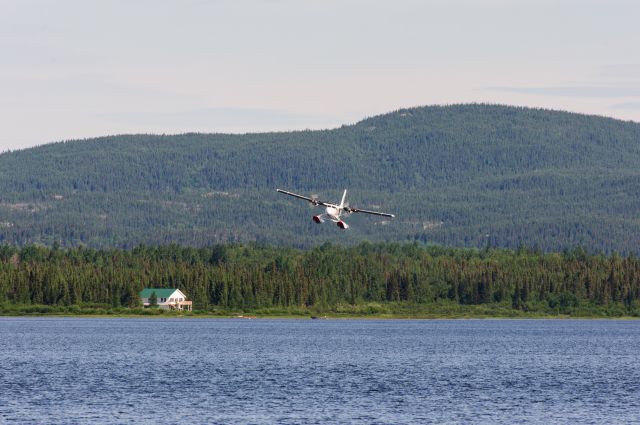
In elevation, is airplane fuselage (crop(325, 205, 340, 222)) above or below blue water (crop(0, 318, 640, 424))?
above

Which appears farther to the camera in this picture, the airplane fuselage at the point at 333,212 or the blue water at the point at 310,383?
the airplane fuselage at the point at 333,212

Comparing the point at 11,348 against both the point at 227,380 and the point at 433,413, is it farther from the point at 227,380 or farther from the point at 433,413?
the point at 433,413

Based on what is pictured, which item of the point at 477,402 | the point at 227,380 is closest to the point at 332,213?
the point at 227,380

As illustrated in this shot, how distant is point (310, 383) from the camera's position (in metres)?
118

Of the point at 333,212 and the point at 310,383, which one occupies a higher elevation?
the point at 333,212

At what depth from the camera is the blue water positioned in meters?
95.1

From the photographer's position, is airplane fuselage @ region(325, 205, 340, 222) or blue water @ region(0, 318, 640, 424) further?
airplane fuselage @ region(325, 205, 340, 222)

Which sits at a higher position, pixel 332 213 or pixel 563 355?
pixel 332 213

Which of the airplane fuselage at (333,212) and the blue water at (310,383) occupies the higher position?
the airplane fuselage at (333,212)

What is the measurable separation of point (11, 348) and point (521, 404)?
8008cm

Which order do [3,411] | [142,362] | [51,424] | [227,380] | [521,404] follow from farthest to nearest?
[142,362] → [227,380] → [521,404] → [3,411] → [51,424]

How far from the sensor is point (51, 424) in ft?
286

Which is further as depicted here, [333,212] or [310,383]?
[333,212]

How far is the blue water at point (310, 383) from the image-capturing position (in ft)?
312
